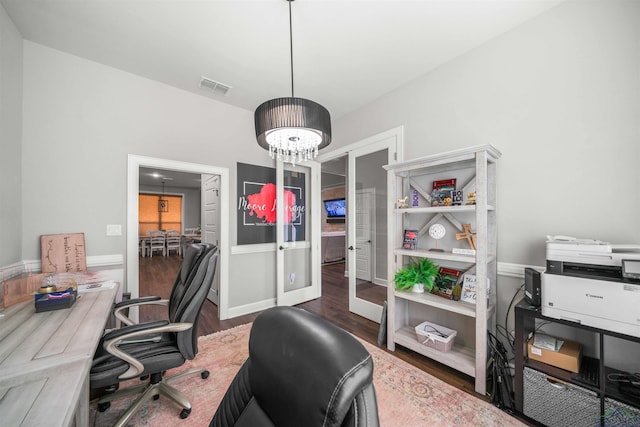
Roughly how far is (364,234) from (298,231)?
1.13 m

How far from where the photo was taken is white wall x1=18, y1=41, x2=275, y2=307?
215 centimetres

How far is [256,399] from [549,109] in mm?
2623

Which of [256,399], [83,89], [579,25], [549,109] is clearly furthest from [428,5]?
[83,89]

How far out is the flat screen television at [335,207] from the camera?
22.1 feet

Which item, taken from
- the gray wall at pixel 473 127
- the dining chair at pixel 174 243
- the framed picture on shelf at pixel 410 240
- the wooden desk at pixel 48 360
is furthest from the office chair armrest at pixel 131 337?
the dining chair at pixel 174 243

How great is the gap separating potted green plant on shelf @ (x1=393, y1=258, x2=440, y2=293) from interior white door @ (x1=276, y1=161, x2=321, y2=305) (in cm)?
178

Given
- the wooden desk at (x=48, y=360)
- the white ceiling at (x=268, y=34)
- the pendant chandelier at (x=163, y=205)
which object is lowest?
the wooden desk at (x=48, y=360)

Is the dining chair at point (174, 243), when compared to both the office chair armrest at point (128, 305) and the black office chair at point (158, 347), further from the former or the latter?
the black office chair at point (158, 347)

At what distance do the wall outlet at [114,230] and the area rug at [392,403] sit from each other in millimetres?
1482

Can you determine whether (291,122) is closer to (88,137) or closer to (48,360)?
(48,360)

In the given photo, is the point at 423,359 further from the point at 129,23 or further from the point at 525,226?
the point at 129,23

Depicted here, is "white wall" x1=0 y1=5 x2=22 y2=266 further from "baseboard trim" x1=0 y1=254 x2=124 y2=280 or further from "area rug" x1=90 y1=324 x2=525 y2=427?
"area rug" x1=90 y1=324 x2=525 y2=427

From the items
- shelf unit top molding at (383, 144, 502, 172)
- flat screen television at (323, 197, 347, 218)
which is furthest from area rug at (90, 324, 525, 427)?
flat screen television at (323, 197, 347, 218)

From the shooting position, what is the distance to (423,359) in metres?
2.28
